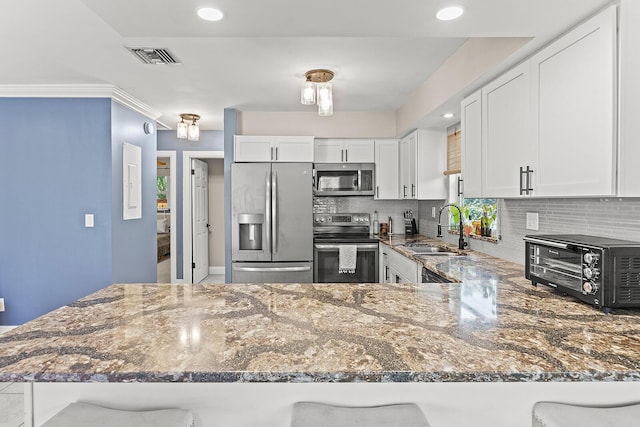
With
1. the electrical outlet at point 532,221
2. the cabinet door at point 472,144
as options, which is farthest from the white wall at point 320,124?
the electrical outlet at point 532,221

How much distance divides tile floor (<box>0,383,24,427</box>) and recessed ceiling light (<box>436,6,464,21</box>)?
329 centimetres

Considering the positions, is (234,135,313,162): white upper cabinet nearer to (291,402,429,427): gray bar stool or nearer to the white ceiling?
the white ceiling

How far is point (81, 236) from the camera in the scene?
12.4ft

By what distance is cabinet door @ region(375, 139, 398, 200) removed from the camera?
4.67 meters

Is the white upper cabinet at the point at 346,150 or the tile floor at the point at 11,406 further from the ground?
the white upper cabinet at the point at 346,150

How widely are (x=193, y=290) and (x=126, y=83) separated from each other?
2679 mm

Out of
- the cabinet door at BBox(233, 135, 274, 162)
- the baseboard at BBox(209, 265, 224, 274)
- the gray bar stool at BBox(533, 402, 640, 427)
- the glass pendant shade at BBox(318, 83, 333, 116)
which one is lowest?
the baseboard at BBox(209, 265, 224, 274)

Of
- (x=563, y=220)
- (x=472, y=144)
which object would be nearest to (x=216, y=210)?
(x=472, y=144)

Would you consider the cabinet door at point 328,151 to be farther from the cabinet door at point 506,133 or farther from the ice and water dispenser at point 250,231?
the cabinet door at point 506,133

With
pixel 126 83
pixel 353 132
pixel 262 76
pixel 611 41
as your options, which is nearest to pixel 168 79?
pixel 126 83

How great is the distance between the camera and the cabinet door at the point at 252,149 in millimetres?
4465

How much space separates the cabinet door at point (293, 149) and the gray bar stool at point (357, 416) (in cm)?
360

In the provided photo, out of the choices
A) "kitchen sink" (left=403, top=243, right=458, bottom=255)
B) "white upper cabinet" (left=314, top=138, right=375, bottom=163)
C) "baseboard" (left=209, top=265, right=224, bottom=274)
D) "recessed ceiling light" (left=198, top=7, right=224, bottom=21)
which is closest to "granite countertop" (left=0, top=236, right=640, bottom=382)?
"recessed ceiling light" (left=198, top=7, right=224, bottom=21)

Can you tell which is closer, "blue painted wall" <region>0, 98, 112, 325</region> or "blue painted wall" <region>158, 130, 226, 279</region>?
"blue painted wall" <region>0, 98, 112, 325</region>
